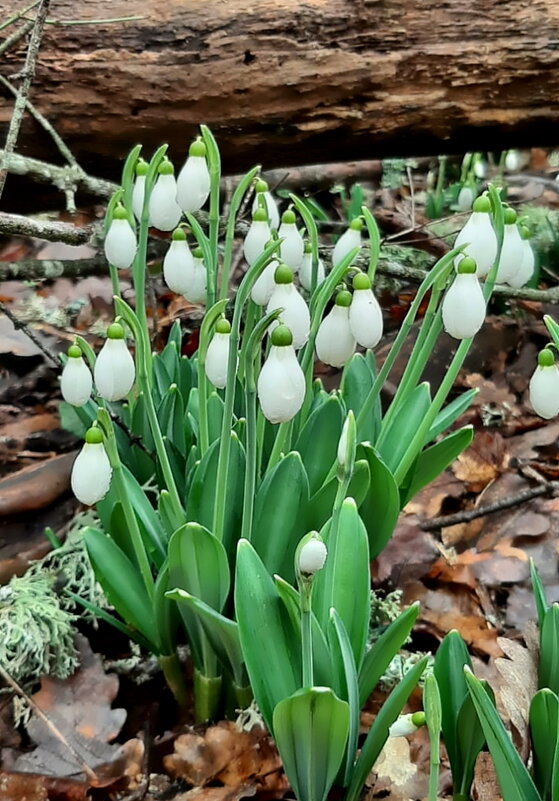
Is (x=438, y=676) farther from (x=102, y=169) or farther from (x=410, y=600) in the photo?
(x=102, y=169)

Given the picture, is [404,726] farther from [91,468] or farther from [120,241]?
[120,241]

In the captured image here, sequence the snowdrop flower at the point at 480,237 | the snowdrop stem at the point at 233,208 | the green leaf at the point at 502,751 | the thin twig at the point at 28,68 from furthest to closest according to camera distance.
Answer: the thin twig at the point at 28,68 < the snowdrop stem at the point at 233,208 < the snowdrop flower at the point at 480,237 < the green leaf at the point at 502,751

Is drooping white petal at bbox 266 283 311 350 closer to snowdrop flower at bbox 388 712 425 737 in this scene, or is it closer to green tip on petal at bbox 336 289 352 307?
green tip on petal at bbox 336 289 352 307

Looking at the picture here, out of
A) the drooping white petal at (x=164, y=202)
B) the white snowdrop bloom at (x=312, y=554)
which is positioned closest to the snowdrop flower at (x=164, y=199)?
the drooping white petal at (x=164, y=202)

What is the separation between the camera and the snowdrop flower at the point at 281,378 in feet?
3.10

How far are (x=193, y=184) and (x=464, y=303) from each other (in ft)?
1.52

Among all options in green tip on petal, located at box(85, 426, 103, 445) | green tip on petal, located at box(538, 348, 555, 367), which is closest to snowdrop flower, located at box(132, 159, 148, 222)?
green tip on petal, located at box(85, 426, 103, 445)

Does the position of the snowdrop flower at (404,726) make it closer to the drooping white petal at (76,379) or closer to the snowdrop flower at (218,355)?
the snowdrop flower at (218,355)

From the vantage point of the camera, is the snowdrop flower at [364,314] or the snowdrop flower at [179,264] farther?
the snowdrop flower at [179,264]

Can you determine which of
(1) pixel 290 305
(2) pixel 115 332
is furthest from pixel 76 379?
(1) pixel 290 305

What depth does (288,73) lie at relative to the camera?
1912 millimetres

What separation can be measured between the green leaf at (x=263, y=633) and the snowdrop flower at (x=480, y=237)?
54cm

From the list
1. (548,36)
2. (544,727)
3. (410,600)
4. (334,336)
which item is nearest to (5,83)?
(334,336)

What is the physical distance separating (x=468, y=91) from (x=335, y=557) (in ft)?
4.75
